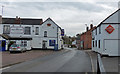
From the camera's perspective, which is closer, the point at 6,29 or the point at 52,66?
the point at 52,66

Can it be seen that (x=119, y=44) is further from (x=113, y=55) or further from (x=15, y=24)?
(x=15, y=24)

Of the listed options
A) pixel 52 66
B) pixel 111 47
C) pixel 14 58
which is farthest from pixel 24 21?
pixel 52 66

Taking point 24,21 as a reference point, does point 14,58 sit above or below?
below

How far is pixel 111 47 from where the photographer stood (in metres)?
23.8

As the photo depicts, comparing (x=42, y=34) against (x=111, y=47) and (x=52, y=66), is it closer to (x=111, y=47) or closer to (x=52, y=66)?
(x=111, y=47)

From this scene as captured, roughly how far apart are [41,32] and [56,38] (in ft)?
13.4

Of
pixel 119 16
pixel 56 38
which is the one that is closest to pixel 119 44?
pixel 119 16

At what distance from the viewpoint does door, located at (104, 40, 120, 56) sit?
930 inches

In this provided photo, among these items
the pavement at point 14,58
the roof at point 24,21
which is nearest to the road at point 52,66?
the pavement at point 14,58

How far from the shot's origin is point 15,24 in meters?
41.1

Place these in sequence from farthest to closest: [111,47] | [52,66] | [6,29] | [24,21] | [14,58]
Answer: [24,21] → [6,29] → [111,47] → [14,58] → [52,66]

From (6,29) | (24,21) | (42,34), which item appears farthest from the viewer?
(24,21)

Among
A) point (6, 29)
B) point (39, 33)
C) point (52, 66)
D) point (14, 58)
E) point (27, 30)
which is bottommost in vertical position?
point (14, 58)

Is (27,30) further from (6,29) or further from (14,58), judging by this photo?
(14,58)
